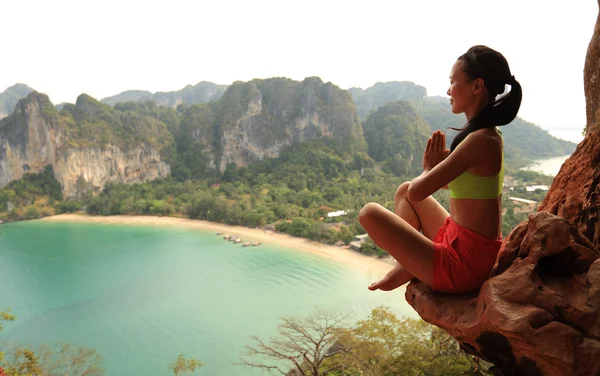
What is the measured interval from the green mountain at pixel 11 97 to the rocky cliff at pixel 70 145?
3188 cm

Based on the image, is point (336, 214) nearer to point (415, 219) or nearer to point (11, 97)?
point (415, 219)

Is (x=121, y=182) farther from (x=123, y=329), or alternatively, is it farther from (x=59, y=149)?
(x=123, y=329)

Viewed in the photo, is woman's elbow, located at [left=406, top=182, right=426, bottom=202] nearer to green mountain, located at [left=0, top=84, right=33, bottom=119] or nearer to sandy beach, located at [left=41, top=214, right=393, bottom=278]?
sandy beach, located at [left=41, top=214, right=393, bottom=278]

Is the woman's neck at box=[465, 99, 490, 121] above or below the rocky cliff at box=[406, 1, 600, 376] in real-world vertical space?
above

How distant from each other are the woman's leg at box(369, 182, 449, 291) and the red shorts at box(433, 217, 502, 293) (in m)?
0.21

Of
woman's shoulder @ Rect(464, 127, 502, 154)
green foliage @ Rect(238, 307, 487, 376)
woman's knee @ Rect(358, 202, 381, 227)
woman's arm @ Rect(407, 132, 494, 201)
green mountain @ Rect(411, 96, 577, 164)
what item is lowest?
green foliage @ Rect(238, 307, 487, 376)

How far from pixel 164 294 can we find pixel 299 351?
10.1m

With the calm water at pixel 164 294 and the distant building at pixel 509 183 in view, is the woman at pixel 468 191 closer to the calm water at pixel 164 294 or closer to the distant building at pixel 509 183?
the calm water at pixel 164 294

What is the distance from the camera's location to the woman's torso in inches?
58.0

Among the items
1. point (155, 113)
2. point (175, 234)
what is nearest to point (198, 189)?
point (175, 234)

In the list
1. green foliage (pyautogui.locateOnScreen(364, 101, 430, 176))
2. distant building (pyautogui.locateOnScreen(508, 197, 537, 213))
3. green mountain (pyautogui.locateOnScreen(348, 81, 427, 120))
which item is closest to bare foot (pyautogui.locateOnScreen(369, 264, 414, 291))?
distant building (pyautogui.locateOnScreen(508, 197, 537, 213))

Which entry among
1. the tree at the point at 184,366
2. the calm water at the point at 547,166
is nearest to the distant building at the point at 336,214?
the tree at the point at 184,366

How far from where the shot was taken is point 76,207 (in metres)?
30.0

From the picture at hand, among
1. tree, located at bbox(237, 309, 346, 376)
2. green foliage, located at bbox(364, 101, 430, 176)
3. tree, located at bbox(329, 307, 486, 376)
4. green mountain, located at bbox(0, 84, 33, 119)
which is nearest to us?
tree, located at bbox(329, 307, 486, 376)
